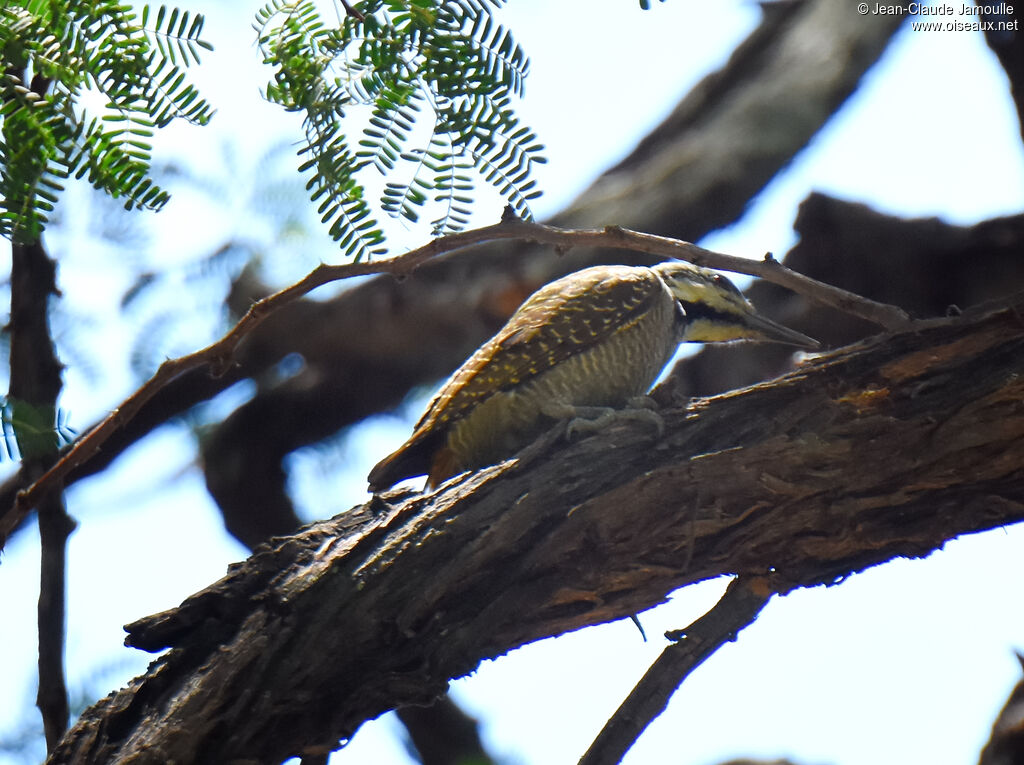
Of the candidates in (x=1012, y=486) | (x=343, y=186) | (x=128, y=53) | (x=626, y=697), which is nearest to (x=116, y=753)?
(x=626, y=697)

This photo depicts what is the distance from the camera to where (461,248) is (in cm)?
216

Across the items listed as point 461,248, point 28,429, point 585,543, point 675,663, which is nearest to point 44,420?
point 28,429

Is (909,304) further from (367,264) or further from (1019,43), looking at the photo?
(367,264)

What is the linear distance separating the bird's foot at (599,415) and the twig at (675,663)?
1.59ft

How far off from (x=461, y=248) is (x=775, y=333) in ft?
5.77

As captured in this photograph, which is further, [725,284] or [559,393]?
[725,284]

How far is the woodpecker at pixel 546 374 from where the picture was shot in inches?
122

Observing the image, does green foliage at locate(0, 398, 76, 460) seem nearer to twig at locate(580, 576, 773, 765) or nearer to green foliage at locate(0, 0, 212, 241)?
green foliage at locate(0, 0, 212, 241)

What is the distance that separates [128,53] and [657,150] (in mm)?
5229

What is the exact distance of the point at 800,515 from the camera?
8.27ft

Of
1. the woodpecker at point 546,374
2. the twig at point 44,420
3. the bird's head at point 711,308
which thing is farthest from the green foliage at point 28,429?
the bird's head at point 711,308

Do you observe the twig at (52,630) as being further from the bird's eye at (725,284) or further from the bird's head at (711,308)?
the bird's eye at (725,284)

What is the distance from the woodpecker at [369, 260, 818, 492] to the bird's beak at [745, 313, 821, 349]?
1.16ft

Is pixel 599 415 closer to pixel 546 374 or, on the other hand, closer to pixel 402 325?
pixel 546 374
